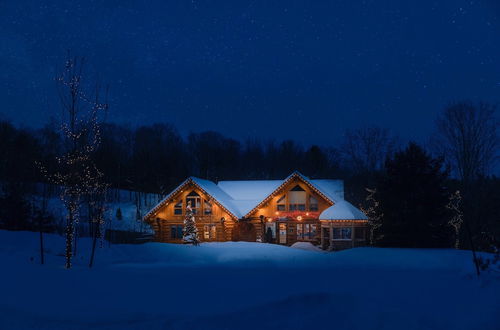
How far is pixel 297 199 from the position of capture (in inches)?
1356

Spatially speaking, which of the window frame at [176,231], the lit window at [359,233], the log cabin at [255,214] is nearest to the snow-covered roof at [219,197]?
the log cabin at [255,214]

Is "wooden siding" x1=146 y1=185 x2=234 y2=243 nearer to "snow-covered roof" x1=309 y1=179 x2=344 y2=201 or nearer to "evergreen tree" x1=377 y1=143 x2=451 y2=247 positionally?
"snow-covered roof" x1=309 y1=179 x2=344 y2=201

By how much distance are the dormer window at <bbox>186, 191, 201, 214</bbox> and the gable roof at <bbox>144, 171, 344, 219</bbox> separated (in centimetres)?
90

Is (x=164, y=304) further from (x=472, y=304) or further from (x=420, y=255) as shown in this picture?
(x=420, y=255)

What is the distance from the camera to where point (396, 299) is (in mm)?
10703

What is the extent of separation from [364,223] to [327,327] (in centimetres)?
2432

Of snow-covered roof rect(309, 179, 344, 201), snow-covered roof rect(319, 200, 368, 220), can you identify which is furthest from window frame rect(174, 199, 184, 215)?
snow-covered roof rect(309, 179, 344, 201)

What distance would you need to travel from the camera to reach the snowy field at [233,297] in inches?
332

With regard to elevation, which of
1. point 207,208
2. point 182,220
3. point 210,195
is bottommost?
point 182,220

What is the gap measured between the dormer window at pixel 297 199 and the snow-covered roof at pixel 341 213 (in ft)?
8.69

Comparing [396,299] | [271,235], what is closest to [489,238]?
[396,299]

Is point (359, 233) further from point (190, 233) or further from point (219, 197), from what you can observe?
point (190, 233)

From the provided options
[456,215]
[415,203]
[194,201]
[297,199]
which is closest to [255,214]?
[297,199]

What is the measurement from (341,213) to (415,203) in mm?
6184
